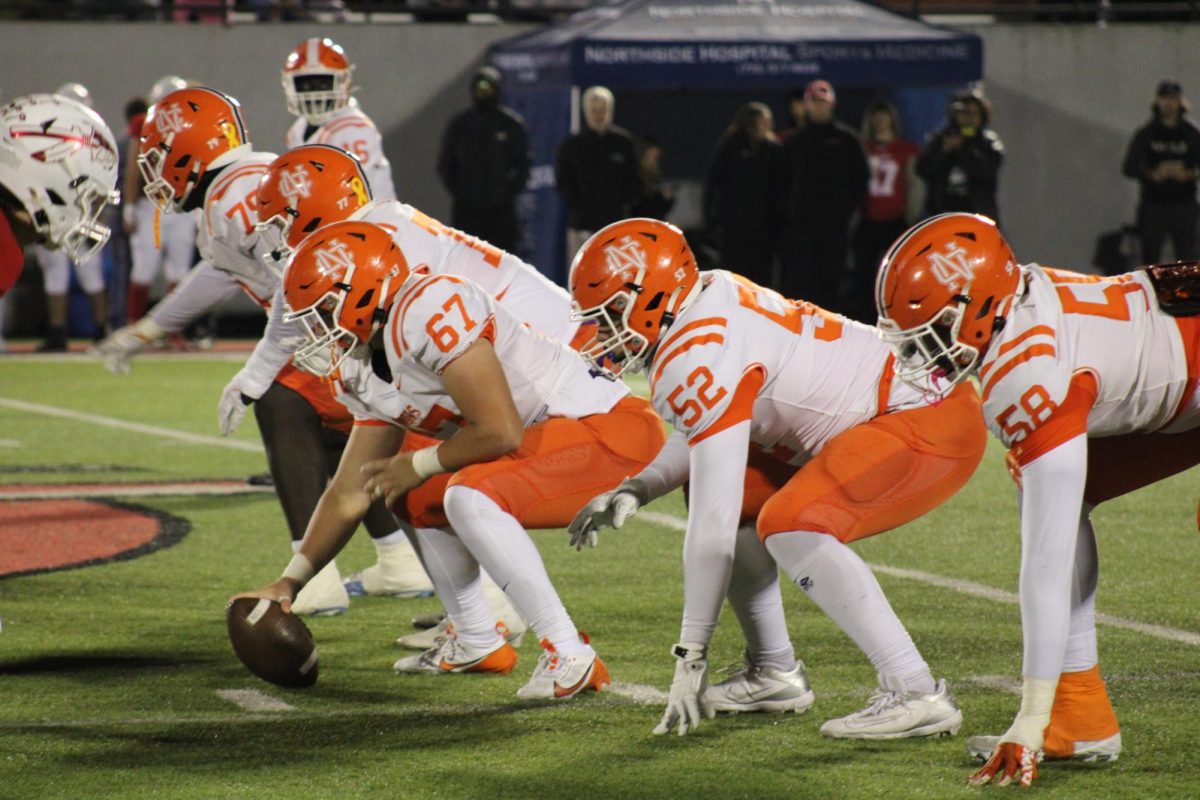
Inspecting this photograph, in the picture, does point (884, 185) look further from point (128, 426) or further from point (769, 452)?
point (769, 452)

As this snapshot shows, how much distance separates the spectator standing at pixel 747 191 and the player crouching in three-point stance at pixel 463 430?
366 inches

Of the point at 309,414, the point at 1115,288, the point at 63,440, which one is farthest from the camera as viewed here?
the point at 63,440

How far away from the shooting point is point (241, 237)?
19.6ft

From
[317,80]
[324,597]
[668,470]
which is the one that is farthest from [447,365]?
[317,80]

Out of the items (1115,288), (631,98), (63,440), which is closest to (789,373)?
(1115,288)

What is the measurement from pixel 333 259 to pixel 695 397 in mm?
1027

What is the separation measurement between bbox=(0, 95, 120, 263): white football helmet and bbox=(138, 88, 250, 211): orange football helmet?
72 centimetres

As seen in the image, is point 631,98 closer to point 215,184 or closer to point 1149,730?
point 215,184

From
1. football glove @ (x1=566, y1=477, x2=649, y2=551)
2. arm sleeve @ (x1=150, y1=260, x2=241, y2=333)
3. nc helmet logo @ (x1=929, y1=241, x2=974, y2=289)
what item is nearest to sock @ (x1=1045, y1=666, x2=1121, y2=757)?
nc helmet logo @ (x1=929, y1=241, x2=974, y2=289)

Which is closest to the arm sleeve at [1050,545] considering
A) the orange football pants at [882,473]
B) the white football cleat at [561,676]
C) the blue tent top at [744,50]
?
the orange football pants at [882,473]

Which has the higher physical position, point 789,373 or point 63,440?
point 789,373

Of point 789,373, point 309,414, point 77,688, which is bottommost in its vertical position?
point 77,688

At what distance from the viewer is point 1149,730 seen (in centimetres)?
445

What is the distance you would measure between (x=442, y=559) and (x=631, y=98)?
12.9 metres
